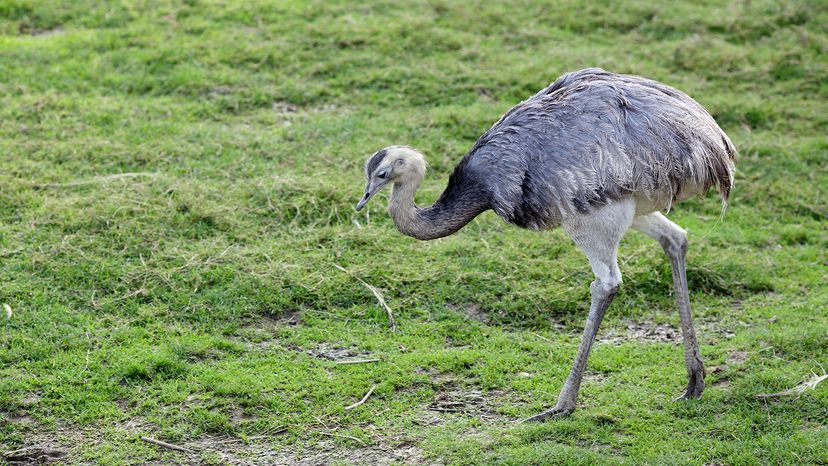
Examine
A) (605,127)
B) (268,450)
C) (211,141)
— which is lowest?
(268,450)

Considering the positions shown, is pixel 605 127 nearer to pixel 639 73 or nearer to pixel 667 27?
pixel 639 73

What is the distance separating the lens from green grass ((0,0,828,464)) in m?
6.08

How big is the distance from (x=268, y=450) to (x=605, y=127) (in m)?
2.45

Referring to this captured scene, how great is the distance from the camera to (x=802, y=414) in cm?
602

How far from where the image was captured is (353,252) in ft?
25.6

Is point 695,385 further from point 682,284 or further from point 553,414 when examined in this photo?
point 553,414

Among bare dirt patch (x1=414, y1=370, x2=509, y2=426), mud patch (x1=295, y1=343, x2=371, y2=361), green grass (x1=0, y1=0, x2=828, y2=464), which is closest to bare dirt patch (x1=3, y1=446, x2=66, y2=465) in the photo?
green grass (x1=0, y1=0, x2=828, y2=464)

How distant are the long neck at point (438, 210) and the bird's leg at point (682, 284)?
3.23ft

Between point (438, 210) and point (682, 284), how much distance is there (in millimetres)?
1445

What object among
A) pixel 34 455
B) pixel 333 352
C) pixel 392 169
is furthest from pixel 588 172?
pixel 34 455

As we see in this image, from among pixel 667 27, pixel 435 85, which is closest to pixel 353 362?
pixel 435 85

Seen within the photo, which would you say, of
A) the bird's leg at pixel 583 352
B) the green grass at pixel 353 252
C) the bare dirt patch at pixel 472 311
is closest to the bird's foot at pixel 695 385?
the green grass at pixel 353 252

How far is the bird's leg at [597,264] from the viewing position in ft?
19.6

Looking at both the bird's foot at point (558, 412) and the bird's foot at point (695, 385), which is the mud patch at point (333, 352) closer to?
the bird's foot at point (558, 412)
